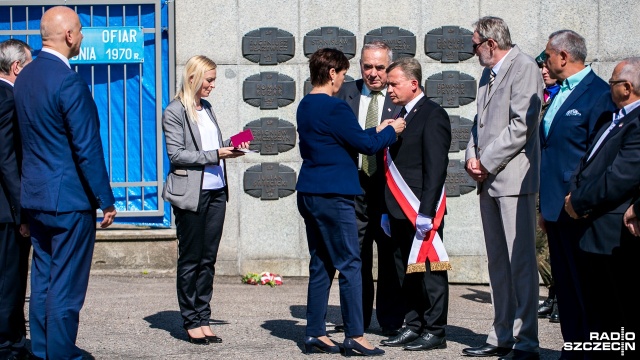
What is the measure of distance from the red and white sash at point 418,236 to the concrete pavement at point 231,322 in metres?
0.59

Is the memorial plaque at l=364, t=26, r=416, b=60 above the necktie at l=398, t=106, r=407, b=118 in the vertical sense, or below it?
above

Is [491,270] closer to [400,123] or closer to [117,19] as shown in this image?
[400,123]

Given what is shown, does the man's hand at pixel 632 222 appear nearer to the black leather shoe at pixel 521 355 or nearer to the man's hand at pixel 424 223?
the black leather shoe at pixel 521 355

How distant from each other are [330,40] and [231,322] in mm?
3107

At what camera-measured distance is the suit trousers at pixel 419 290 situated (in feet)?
23.0

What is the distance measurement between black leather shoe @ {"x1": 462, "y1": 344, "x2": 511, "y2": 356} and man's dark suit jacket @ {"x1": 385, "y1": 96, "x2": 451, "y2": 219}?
926 millimetres

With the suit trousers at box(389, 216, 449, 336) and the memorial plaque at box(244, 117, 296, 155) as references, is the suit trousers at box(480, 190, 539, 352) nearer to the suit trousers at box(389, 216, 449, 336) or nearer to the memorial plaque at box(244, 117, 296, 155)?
the suit trousers at box(389, 216, 449, 336)

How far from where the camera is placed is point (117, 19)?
9984mm

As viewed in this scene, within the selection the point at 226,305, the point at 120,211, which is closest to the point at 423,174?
the point at 226,305

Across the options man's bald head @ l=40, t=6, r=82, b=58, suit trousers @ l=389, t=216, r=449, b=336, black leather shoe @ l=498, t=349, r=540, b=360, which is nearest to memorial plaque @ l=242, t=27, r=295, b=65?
suit trousers @ l=389, t=216, r=449, b=336

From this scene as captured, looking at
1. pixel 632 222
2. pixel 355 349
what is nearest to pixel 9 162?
pixel 355 349

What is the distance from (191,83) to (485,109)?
204 centimetres

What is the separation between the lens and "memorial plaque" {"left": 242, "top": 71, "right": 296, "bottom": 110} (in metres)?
9.83

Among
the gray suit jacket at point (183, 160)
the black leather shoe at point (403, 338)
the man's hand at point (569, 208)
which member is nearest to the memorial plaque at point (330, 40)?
the gray suit jacket at point (183, 160)
